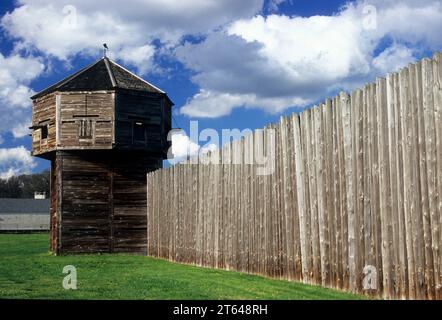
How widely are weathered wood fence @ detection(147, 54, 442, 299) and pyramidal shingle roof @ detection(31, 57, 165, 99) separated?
1001 centimetres

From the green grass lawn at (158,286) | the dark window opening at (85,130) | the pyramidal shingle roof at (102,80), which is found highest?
the pyramidal shingle roof at (102,80)

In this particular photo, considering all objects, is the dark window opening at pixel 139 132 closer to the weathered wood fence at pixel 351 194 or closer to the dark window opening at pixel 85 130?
the dark window opening at pixel 85 130

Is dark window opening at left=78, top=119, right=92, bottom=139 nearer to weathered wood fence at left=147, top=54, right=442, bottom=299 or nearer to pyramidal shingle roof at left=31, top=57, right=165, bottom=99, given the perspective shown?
pyramidal shingle roof at left=31, top=57, right=165, bottom=99

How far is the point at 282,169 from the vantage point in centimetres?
1030

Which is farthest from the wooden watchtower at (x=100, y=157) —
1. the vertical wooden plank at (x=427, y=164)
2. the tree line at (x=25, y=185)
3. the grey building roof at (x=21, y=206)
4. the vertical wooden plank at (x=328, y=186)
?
the tree line at (x=25, y=185)

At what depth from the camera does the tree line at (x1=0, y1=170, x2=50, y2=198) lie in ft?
330

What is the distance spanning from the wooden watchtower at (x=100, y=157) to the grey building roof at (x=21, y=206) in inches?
2160

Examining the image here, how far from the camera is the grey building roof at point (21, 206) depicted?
240 feet

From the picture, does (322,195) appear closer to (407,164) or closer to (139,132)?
(407,164)

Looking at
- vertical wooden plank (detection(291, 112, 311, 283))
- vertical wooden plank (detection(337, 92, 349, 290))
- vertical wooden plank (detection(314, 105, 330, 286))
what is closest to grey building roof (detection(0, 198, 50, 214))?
vertical wooden plank (detection(291, 112, 311, 283))

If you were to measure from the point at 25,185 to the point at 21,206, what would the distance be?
33516 mm
